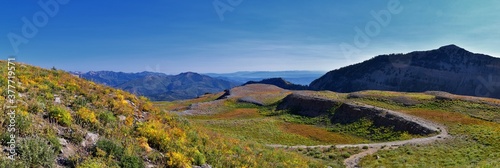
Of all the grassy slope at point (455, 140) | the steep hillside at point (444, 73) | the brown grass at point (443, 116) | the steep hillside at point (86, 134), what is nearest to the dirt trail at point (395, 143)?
the grassy slope at point (455, 140)

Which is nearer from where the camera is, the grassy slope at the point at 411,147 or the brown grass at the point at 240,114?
the grassy slope at the point at 411,147

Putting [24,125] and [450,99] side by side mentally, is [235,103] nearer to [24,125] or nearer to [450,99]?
[450,99]

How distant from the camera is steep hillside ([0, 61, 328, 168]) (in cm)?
812

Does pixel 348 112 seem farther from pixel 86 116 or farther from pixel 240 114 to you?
pixel 86 116

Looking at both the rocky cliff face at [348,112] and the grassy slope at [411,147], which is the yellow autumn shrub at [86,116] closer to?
the grassy slope at [411,147]

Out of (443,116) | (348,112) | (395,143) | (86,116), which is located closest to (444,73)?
(443,116)

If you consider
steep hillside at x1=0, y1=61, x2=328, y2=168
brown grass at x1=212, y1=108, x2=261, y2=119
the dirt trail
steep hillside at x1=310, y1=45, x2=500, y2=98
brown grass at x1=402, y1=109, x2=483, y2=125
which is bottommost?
brown grass at x1=212, y1=108, x2=261, y2=119

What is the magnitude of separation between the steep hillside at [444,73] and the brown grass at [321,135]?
133 meters

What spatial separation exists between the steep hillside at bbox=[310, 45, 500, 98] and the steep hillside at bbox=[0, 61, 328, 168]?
17015 centimetres

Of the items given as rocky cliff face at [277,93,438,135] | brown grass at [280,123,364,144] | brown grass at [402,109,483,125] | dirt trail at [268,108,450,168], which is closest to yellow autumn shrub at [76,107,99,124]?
dirt trail at [268,108,450,168]

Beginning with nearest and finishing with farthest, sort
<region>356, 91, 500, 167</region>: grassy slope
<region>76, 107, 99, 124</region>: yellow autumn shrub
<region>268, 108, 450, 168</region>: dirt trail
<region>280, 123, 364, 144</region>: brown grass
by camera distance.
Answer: <region>76, 107, 99, 124</region>: yellow autumn shrub, <region>356, 91, 500, 167</region>: grassy slope, <region>268, 108, 450, 168</region>: dirt trail, <region>280, 123, 364, 144</region>: brown grass

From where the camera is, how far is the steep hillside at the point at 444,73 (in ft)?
500

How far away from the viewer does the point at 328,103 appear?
65812mm

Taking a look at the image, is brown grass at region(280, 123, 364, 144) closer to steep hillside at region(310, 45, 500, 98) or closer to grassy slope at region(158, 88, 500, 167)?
grassy slope at region(158, 88, 500, 167)
